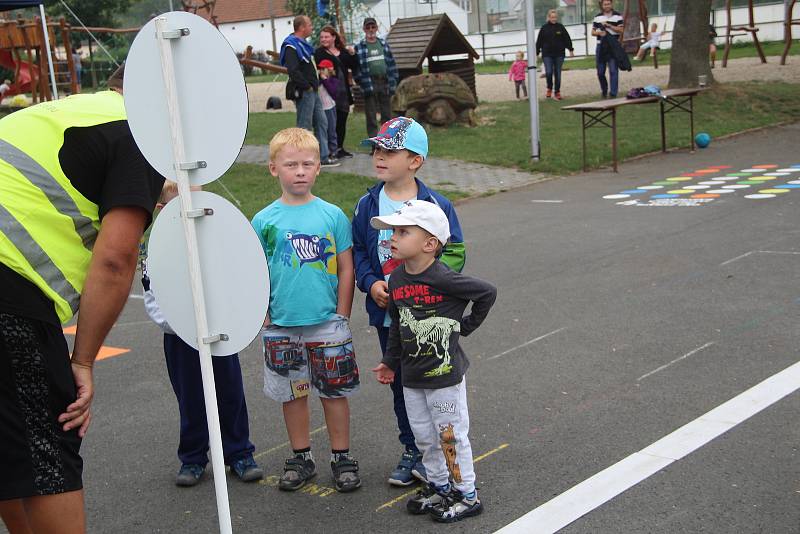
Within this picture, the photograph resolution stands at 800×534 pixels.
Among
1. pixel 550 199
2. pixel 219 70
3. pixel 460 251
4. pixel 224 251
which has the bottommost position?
pixel 550 199

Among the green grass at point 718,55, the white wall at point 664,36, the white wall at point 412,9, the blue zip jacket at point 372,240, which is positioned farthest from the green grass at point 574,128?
the white wall at point 412,9

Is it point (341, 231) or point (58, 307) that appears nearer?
point (58, 307)

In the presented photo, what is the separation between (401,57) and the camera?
2127cm

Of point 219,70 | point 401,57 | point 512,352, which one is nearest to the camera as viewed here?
point 219,70

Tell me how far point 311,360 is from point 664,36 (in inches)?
1653

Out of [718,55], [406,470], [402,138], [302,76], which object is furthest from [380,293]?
[718,55]

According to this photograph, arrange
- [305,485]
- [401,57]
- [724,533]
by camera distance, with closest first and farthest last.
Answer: [724,533]
[305,485]
[401,57]

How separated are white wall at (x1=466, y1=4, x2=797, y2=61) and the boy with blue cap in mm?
33205

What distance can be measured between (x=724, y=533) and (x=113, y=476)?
2.84 m

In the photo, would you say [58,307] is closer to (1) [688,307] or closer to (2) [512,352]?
(2) [512,352]

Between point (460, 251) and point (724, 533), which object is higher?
point (460, 251)

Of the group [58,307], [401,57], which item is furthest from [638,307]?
[401,57]

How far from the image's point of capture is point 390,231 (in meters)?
4.43

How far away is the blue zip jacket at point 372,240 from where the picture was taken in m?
4.34
